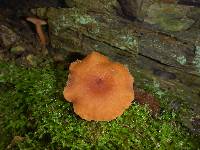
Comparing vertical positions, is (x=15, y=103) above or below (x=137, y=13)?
below

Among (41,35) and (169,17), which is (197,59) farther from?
(41,35)

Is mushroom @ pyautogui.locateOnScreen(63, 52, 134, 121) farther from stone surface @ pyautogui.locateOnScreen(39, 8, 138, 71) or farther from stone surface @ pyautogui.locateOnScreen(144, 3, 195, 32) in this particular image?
stone surface @ pyautogui.locateOnScreen(144, 3, 195, 32)

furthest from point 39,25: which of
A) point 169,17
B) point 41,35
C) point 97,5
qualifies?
point 169,17

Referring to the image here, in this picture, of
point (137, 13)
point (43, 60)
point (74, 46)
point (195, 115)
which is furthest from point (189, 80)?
point (43, 60)

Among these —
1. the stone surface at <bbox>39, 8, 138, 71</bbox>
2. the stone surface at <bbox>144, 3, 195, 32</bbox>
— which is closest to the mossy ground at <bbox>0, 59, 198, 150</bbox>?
the stone surface at <bbox>39, 8, 138, 71</bbox>

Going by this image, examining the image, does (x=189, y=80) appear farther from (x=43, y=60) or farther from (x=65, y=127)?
(x=43, y=60)

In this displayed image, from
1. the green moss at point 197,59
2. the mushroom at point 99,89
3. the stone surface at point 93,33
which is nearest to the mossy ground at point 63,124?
the mushroom at point 99,89
